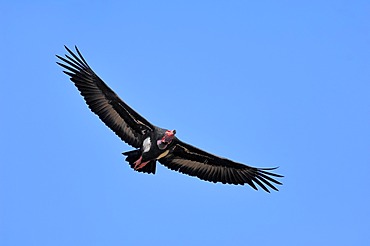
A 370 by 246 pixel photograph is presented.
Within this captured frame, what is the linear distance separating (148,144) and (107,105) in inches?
79.1

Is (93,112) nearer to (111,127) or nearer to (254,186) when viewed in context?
(111,127)

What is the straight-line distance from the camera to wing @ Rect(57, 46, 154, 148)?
83.0ft

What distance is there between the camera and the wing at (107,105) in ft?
83.0

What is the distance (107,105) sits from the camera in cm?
2562

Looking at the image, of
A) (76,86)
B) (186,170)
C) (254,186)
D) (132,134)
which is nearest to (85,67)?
(76,86)

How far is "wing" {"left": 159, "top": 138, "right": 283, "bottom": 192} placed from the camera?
2616cm

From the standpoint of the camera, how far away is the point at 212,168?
87.3ft

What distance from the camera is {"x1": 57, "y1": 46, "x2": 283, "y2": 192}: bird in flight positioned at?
81.3 ft

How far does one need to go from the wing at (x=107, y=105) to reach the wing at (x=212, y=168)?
139 cm

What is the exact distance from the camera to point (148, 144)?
81.5 ft

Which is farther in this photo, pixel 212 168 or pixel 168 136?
pixel 212 168

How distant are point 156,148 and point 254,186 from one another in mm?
3897

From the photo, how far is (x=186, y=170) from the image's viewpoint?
1041 inches

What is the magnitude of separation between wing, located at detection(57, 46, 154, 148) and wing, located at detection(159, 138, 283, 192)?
1.39 meters
